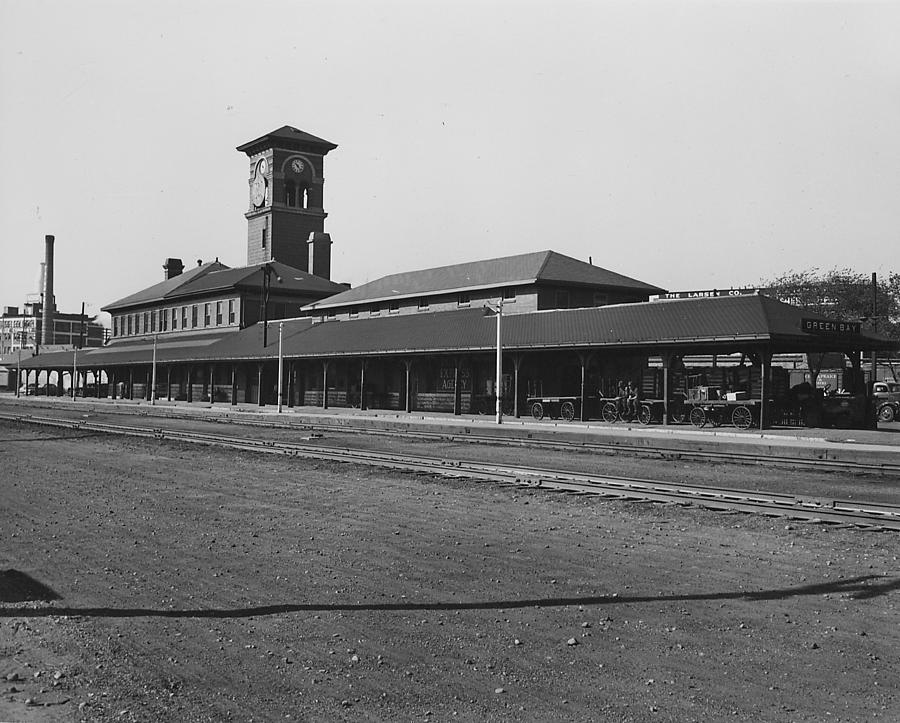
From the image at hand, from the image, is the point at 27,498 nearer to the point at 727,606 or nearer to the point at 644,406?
the point at 727,606

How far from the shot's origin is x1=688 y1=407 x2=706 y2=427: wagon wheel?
30562mm

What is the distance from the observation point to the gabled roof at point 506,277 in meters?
47.8

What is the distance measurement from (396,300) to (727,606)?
48415 mm

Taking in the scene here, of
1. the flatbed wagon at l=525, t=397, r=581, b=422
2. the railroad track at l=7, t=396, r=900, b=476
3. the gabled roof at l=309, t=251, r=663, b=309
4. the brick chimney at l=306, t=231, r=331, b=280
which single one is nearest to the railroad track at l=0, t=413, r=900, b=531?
the railroad track at l=7, t=396, r=900, b=476

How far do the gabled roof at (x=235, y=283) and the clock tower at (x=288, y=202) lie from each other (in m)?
2.67

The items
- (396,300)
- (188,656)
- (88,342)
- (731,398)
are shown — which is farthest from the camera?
(88,342)

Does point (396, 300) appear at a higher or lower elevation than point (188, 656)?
higher

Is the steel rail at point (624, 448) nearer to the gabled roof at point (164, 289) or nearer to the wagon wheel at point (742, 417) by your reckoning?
the wagon wheel at point (742, 417)

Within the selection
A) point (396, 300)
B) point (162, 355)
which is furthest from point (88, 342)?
point (396, 300)

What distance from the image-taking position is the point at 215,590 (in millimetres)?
7621

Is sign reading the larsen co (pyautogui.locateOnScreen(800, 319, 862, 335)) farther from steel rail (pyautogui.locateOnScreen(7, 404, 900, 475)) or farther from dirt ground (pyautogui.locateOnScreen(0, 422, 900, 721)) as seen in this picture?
dirt ground (pyautogui.locateOnScreen(0, 422, 900, 721))

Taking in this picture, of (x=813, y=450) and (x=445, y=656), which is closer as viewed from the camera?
(x=445, y=656)

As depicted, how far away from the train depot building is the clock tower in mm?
145

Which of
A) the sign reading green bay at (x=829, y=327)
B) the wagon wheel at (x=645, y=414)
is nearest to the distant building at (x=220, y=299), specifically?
the wagon wheel at (x=645, y=414)
